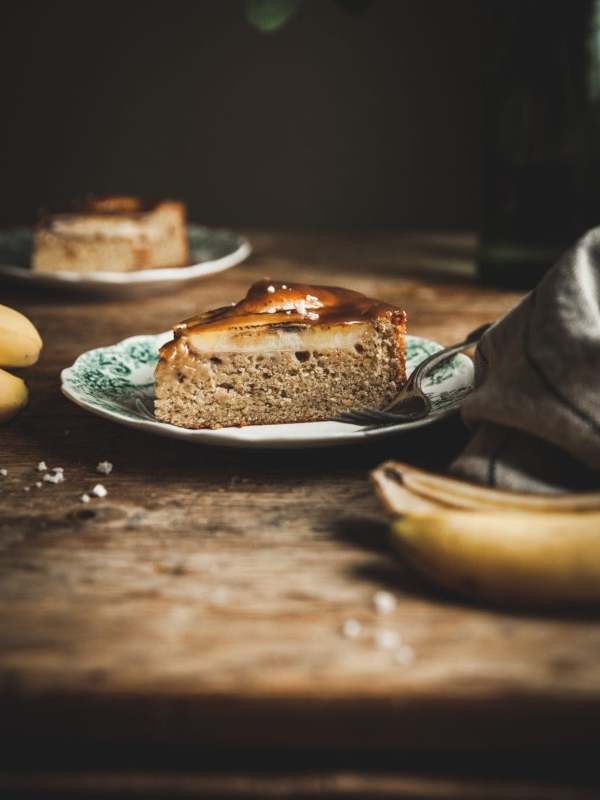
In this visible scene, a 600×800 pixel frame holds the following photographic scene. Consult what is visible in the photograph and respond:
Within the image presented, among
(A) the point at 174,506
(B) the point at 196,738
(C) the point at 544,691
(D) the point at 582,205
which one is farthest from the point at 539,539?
(D) the point at 582,205

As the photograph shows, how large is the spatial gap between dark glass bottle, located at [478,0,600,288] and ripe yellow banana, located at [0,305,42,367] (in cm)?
105

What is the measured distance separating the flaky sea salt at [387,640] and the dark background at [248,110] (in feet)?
9.47

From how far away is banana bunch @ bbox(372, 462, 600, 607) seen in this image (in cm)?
74

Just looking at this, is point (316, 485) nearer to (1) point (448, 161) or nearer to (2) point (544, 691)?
(2) point (544, 691)

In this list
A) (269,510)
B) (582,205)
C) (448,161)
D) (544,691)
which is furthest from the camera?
(448,161)

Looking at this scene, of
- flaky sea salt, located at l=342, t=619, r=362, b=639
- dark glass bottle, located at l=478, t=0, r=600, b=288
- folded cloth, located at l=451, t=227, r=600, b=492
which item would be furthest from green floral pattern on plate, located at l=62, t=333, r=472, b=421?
dark glass bottle, located at l=478, t=0, r=600, b=288

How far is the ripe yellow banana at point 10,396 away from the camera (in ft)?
4.07

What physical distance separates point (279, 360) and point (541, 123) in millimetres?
943

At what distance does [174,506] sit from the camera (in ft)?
3.28

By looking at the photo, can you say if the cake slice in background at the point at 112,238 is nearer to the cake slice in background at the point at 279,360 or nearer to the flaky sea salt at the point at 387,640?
the cake slice in background at the point at 279,360

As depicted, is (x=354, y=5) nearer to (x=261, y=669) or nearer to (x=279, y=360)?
(x=279, y=360)

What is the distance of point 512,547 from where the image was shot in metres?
0.75

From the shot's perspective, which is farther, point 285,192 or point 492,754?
point 285,192

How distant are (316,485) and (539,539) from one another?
0.34m
